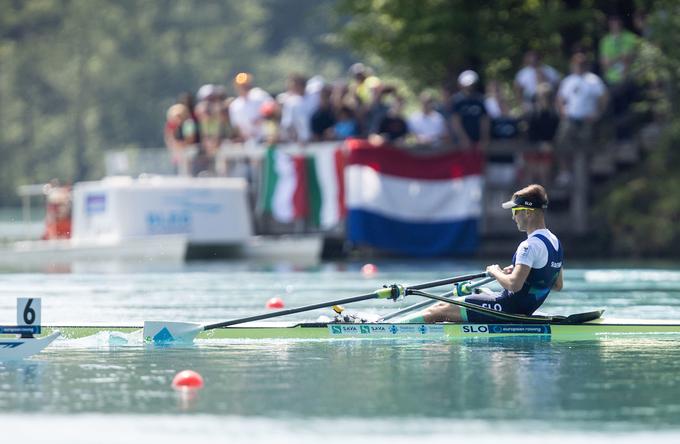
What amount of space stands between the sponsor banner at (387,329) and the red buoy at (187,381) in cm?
291

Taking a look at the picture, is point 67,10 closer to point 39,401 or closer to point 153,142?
point 153,142

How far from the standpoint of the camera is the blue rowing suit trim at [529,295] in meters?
12.8

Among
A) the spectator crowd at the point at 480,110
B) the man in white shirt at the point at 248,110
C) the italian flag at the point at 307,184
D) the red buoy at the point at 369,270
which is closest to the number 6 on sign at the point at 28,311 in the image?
the red buoy at the point at 369,270

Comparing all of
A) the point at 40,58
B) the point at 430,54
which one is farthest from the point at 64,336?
the point at 40,58

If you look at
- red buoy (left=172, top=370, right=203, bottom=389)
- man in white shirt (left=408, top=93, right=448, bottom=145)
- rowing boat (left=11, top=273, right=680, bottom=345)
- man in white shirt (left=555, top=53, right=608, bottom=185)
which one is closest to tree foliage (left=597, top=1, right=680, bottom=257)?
man in white shirt (left=555, top=53, right=608, bottom=185)

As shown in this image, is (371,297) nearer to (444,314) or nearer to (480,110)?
(444,314)

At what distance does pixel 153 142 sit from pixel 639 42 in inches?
1785

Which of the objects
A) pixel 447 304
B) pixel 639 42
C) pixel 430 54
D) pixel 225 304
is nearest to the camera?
pixel 447 304

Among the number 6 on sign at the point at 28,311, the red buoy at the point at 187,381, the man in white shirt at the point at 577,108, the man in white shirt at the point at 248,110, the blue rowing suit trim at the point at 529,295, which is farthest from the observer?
the man in white shirt at the point at 248,110

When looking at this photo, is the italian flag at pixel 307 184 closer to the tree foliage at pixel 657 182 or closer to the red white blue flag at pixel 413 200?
the red white blue flag at pixel 413 200

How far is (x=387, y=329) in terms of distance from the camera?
1334cm

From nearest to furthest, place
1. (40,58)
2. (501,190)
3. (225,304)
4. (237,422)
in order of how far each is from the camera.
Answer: (237,422)
(225,304)
(501,190)
(40,58)

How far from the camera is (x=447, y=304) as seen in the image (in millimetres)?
13445

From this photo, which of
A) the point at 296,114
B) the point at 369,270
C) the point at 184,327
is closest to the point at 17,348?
the point at 184,327
